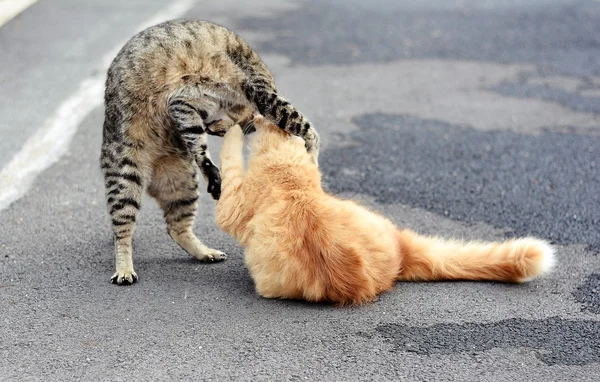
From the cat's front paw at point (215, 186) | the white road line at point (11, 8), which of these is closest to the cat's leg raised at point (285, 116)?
the cat's front paw at point (215, 186)

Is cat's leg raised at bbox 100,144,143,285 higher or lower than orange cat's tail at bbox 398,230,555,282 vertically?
higher

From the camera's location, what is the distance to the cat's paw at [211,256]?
5.37m

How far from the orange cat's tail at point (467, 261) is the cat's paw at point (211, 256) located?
124cm

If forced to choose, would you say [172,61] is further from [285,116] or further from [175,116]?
[285,116]

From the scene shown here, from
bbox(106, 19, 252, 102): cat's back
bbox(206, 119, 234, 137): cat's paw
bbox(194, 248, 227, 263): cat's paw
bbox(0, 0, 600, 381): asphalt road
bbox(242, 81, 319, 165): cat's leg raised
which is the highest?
bbox(106, 19, 252, 102): cat's back

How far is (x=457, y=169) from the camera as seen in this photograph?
7.20 metres

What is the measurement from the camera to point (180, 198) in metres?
5.53

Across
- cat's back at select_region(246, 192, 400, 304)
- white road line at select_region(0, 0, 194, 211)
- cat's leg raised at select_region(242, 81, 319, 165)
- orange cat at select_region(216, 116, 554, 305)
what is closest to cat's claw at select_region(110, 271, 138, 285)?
orange cat at select_region(216, 116, 554, 305)

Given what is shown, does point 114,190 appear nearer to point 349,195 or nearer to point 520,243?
point 349,195

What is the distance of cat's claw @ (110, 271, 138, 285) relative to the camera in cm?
494

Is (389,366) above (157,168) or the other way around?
the other way around

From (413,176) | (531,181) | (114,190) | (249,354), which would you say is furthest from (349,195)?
(249,354)

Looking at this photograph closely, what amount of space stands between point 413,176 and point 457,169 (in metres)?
0.47

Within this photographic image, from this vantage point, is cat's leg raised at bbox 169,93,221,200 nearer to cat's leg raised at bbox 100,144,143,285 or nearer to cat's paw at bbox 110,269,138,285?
cat's leg raised at bbox 100,144,143,285
